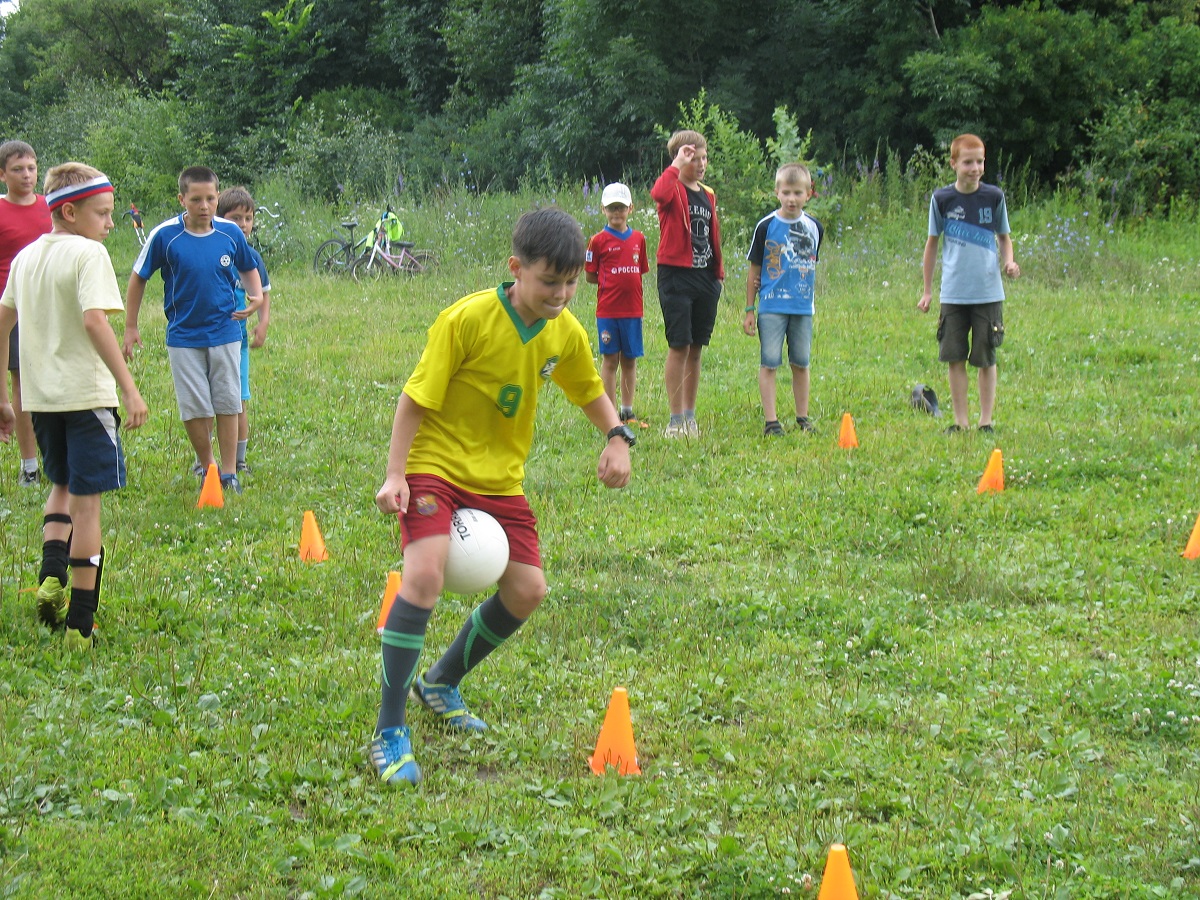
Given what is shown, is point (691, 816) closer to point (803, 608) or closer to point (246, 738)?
point (246, 738)

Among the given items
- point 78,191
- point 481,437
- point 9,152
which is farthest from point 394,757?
point 9,152

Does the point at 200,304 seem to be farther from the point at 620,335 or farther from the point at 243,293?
the point at 620,335

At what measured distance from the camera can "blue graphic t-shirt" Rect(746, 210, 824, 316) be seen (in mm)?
9359

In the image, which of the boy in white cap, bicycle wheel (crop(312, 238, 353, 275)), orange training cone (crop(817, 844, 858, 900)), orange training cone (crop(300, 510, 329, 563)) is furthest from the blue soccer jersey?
bicycle wheel (crop(312, 238, 353, 275))

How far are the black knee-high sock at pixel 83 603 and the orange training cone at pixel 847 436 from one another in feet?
18.2

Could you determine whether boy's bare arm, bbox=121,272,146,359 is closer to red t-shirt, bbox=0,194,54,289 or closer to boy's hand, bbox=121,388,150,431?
red t-shirt, bbox=0,194,54,289

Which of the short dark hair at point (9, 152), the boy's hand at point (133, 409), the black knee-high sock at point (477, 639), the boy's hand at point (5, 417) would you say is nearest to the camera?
the black knee-high sock at point (477, 639)

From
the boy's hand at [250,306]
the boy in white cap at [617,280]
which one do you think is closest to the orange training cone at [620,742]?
the boy's hand at [250,306]

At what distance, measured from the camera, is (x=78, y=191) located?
17.1 feet

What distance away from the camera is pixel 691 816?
3994 mm

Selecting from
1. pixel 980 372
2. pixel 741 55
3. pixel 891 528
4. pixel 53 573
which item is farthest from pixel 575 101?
pixel 53 573

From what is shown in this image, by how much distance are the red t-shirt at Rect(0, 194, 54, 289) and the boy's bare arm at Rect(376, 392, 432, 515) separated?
4.83 metres

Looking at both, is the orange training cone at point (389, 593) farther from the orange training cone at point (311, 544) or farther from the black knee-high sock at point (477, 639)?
the black knee-high sock at point (477, 639)

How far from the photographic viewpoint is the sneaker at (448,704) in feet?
15.3
